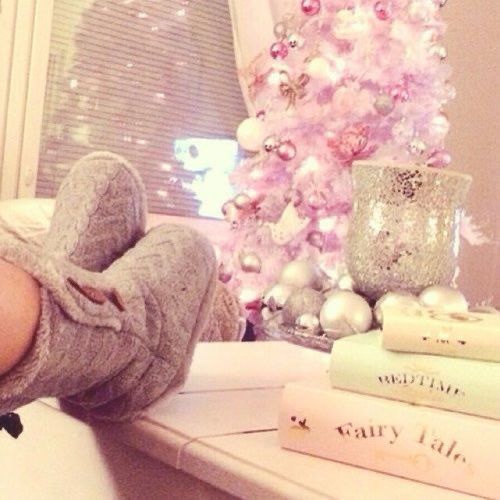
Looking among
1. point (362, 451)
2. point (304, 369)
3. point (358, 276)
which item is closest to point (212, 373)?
point (304, 369)

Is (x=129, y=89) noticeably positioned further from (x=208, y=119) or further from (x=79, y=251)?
(x=79, y=251)

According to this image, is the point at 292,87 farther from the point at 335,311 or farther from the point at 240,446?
the point at 240,446

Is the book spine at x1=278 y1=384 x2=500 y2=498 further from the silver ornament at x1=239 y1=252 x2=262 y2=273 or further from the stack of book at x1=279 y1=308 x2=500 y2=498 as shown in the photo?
the silver ornament at x1=239 y1=252 x2=262 y2=273

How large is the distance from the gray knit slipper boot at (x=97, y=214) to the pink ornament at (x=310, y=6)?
1446 millimetres

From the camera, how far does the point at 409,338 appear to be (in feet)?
1.87

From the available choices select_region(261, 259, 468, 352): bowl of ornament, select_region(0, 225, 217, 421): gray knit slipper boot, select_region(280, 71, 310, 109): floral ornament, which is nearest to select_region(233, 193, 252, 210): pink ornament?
select_region(280, 71, 310, 109): floral ornament

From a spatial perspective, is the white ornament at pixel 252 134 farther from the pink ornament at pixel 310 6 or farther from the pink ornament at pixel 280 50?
the pink ornament at pixel 310 6

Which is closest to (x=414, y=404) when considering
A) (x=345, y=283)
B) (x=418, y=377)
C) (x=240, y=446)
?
(x=418, y=377)

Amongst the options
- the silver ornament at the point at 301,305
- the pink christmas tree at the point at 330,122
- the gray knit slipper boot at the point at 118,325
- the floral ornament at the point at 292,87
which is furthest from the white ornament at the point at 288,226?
the gray knit slipper boot at the point at 118,325

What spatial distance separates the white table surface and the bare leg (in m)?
0.14

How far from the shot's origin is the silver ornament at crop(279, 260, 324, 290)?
1.78 m

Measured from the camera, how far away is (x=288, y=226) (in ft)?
7.24

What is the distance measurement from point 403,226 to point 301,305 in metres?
0.23

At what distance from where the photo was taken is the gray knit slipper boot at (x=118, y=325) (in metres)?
0.56
